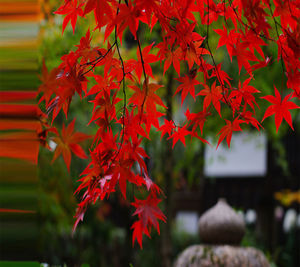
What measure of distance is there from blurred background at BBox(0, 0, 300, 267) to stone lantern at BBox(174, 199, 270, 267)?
2.57 feet

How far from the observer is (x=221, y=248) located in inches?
126

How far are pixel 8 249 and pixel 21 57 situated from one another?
0.83 metres

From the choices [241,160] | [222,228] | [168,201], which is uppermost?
[241,160]

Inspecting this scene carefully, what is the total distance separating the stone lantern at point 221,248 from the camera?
10.2 ft

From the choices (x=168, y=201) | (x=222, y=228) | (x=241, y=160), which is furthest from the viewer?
A: (x=241, y=160)

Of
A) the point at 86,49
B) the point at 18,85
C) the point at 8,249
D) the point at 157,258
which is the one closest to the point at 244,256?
the point at 8,249

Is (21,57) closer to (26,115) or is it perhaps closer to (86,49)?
(26,115)

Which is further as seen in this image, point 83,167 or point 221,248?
point 83,167

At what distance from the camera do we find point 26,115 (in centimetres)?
187

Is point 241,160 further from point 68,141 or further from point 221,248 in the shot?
point 68,141

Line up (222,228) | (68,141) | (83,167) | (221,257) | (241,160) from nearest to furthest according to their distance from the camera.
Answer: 1. (68,141)
2. (221,257)
3. (222,228)
4. (83,167)
5. (241,160)

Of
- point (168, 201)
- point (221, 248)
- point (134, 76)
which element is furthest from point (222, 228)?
point (134, 76)

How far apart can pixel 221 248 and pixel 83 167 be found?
2.29 m

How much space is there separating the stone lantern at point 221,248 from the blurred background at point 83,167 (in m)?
0.78
